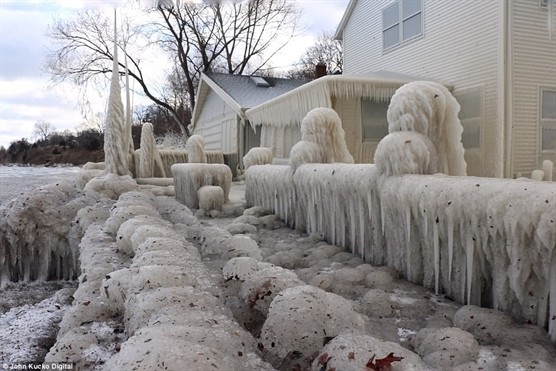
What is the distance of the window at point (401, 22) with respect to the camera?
11.5 meters

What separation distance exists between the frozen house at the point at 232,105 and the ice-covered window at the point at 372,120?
20.6 feet

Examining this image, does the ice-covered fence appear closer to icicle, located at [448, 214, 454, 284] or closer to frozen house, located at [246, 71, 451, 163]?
icicle, located at [448, 214, 454, 284]

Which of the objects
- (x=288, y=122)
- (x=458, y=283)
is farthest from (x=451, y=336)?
(x=288, y=122)

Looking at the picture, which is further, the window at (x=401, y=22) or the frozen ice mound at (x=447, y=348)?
the window at (x=401, y=22)

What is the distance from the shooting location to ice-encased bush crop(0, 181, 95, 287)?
5027 millimetres

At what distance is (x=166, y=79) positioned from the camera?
102 ft

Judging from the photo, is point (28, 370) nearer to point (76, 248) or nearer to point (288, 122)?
point (76, 248)

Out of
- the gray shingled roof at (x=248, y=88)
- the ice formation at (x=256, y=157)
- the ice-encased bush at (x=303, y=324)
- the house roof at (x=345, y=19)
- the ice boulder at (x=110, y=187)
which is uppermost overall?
the house roof at (x=345, y=19)

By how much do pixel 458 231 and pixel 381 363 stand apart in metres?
1.65

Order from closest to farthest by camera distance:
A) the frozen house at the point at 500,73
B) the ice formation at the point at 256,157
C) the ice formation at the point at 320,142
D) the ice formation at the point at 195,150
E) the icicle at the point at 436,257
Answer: the icicle at the point at 436,257 < the ice formation at the point at 320,142 < the frozen house at the point at 500,73 < the ice formation at the point at 256,157 < the ice formation at the point at 195,150

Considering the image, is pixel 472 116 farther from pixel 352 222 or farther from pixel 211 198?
pixel 352 222

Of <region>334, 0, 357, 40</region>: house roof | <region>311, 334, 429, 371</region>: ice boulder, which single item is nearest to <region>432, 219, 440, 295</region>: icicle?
<region>311, 334, 429, 371</region>: ice boulder

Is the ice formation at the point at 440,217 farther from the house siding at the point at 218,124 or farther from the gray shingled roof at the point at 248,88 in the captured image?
the house siding at the point at 218,124

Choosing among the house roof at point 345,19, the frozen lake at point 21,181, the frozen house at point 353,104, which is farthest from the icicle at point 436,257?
the house roof at point 345,19
